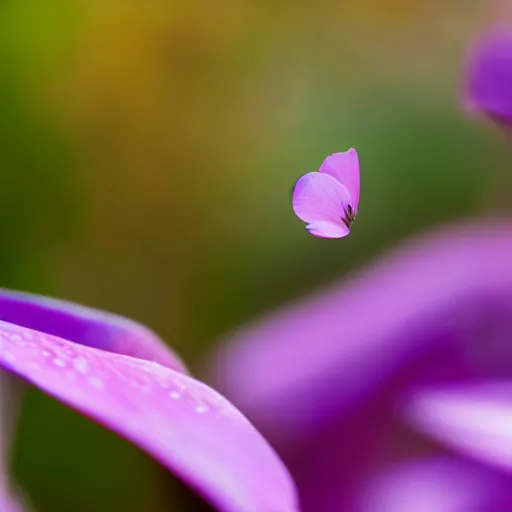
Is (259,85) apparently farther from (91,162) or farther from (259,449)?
(259,449)

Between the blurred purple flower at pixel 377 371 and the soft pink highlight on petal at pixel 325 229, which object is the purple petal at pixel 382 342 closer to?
the blurred purple flower at pixel 377 371

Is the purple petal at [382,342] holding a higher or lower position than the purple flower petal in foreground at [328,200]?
lower

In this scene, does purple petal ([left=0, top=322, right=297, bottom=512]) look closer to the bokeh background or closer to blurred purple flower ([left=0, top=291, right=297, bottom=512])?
blurred purple flower ([left=0, top=291, right=297, bottom=512])

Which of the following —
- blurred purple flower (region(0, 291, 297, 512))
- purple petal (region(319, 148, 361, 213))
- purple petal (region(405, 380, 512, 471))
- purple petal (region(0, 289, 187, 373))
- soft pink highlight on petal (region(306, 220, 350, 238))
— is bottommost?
purple petal (region(405, 380, 512, 471))

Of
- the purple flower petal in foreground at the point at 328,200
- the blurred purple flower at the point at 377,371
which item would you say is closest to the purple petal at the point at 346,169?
the purple flower petal in foreground at the point at 328,200

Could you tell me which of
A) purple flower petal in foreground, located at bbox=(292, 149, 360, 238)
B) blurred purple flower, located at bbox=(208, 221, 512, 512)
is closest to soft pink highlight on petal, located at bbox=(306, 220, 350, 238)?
purple flower petal in foreground, located at bbox=(292, 149, 360, 238)

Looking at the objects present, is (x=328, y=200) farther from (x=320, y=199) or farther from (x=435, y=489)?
(x=435, y=489)

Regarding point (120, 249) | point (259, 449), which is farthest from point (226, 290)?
point (259, 449)
